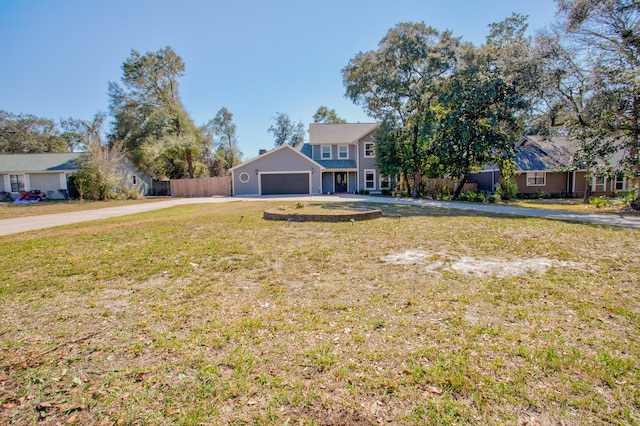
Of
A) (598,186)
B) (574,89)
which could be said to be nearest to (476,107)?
(574,89)

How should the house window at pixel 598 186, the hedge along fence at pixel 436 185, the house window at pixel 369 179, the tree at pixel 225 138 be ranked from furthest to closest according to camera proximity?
the tree at pixel 225 138 → the house window at pixel 369 179 → the house window at pixel 598 186 → the hedge along fence at pixel 436 185

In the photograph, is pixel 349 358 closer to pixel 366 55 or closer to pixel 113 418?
pixel 113 418

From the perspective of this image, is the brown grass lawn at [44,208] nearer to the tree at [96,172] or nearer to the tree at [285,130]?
the tree at [96,172]

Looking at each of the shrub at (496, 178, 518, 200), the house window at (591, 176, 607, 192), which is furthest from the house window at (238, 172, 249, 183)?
the house window at (591, 176, 607, 192)

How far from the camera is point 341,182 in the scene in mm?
28766

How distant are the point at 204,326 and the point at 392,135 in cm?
2060

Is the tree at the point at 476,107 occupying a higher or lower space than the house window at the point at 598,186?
higher

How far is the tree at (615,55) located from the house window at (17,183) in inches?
1554

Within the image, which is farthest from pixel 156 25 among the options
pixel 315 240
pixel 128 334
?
pixel 128 334

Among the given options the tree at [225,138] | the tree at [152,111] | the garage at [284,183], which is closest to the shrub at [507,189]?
the garage at [284,183]

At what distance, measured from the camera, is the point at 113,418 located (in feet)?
6.24

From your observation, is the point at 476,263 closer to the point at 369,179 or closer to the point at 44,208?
the point at 44,208

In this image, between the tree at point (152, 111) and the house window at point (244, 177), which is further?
the tree at point (152, 111)

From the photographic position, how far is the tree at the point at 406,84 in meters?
19.2
